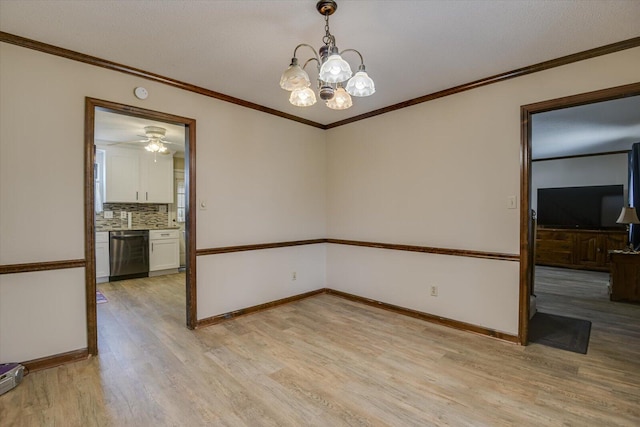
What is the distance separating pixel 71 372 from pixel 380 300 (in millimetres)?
3082

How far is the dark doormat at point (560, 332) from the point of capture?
9.02ft

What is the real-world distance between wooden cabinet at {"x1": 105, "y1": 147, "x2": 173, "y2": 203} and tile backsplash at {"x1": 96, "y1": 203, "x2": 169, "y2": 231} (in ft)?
1.05

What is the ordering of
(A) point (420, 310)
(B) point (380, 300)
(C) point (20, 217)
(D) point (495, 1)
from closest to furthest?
1. (D) point (495, 1)
2. (C) point (20, 217)
3. (A) point (420, 310)
4. (B) point (380, 300)

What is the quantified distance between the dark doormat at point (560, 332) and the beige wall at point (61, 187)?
312cm

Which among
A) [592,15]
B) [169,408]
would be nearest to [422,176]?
[592,15]

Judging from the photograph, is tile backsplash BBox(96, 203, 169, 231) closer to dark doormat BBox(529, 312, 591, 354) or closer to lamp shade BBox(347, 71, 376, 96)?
lamp shade BBox(347, 71, 376, 96)

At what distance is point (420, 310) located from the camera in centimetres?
345

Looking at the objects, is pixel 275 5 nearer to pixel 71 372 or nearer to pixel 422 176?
pixel 422 176

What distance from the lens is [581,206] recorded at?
6469 millimetres

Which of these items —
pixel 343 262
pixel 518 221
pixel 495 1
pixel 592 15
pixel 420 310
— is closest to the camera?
pixel 495 1

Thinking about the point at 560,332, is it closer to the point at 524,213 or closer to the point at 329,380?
the point at 524,213

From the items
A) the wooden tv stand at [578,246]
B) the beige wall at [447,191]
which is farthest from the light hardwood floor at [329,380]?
the wooden tv stand at [578,246]

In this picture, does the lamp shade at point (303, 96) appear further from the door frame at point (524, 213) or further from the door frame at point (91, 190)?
the door frame at point (524, 213)

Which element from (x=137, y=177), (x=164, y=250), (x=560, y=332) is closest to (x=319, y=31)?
(x=560, y=332)
